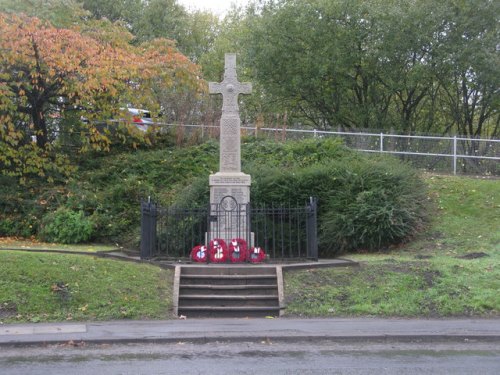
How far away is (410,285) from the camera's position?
12391 millimetres

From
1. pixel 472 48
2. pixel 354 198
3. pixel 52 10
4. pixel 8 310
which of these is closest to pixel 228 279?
pixel 8 310

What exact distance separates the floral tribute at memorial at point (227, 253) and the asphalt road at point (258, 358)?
455 centimetres

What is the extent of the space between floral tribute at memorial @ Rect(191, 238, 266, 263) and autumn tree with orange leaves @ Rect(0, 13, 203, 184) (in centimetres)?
702

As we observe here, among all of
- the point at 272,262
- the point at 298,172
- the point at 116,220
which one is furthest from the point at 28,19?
the point at 272,262

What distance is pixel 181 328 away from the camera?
10.4 m

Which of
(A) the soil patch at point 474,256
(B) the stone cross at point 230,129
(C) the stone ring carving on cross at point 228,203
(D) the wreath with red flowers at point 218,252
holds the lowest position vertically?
(A) the soil patch at point 474,256

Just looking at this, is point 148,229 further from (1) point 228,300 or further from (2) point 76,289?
(1) point 228,300

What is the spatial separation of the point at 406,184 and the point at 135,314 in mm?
8963

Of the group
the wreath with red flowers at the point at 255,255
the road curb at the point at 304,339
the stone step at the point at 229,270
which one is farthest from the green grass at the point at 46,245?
the road curb at the point at 304,339

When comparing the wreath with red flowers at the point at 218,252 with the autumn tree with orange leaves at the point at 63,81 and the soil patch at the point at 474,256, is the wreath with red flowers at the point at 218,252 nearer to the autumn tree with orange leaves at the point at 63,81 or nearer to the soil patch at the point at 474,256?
the soil patch at the point at 474,256

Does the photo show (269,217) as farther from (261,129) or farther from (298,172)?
(261,129)

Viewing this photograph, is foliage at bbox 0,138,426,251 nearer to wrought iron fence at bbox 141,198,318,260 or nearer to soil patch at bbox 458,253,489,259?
wrought iron fence at bbox 141,198,318,260

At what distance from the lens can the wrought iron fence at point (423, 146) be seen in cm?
2273

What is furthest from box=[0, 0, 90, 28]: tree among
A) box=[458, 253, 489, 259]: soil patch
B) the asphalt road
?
the asphalt road
